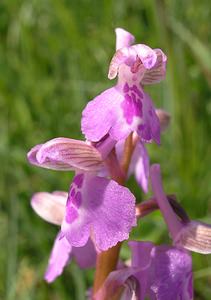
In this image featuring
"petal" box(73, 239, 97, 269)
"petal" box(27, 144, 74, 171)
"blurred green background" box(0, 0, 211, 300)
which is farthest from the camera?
"blurred green background" box(0, 0, 211, 300)

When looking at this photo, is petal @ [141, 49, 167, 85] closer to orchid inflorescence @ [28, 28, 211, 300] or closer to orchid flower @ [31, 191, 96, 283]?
orchid inflorescence @ [28, 28, 211, 300]

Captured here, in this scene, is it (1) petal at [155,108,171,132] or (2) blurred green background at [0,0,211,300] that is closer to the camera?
(1) petal at [155,108,171,132]

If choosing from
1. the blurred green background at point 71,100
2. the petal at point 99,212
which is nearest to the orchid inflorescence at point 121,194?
the petal at point 99,212

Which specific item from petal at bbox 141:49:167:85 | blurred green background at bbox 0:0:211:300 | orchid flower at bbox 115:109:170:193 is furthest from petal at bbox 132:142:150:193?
blurred green background at bbox 0:0:211:300

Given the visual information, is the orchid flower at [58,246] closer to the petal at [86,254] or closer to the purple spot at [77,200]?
the petal at [86,254]

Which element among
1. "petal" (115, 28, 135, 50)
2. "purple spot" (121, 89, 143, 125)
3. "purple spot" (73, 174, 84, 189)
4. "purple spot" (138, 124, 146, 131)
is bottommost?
"purple spot" (73, 174, 84, 189)

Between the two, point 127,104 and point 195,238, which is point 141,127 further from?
point 195,238

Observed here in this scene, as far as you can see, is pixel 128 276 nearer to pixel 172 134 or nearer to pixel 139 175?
pixel 139 175
